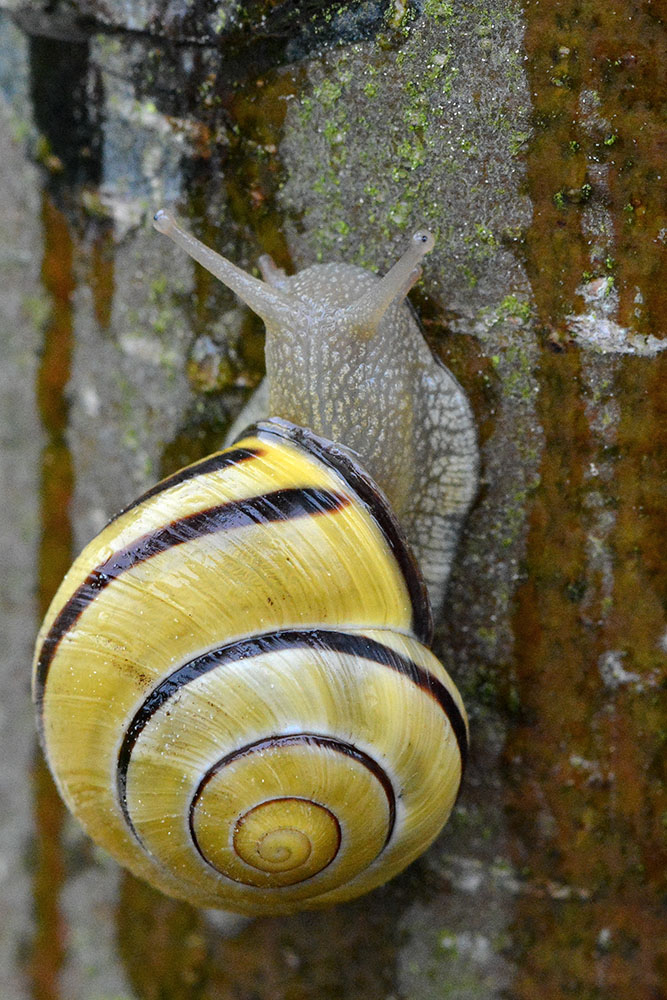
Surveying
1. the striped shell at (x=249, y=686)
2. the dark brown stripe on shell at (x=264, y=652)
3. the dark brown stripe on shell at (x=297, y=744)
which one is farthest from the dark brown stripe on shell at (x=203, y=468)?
the dark brown stripe on shell at (x=297, y=744)

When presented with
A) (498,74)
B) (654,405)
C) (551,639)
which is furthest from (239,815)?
(498,74)

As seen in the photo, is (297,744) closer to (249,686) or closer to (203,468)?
(249,686)

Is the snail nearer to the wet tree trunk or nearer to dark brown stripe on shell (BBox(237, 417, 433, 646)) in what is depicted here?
dark brown stripe on shell (BBox(237, 417, 433, 646))

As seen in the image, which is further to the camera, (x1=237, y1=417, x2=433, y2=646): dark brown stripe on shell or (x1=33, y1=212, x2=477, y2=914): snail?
(x1=237, y1=417, x2=433, y2=646): dark brown stripe on shell

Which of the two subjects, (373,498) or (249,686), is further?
(373,498)

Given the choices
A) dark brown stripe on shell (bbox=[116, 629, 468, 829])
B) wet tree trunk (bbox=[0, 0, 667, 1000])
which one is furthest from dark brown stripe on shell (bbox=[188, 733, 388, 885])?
wet tree trunk (bbox=[0, 0, 667, 1000])

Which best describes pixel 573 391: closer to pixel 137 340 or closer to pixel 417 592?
pixel 417 592

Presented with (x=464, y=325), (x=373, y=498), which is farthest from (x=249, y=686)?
(x=464, y=325)
